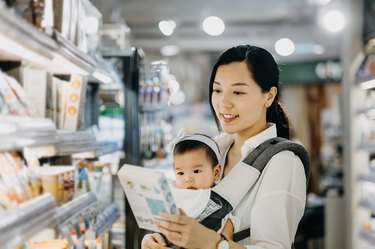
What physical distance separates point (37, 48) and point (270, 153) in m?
1.02

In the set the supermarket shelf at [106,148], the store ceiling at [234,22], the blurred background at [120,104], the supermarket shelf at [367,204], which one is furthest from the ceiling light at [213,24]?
the supermarket shelf at [106,148]

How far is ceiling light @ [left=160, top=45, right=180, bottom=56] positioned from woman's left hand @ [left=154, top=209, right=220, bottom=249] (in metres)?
11.0

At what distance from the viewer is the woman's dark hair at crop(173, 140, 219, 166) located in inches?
88.1

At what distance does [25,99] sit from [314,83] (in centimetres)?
1324

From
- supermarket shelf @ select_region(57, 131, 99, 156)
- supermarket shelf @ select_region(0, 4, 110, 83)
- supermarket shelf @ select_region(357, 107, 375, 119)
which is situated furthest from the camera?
supermarket shelf @ select_region(357, 107, 375, 119)

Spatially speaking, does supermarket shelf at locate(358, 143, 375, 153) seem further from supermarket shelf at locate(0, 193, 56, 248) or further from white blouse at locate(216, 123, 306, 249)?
supermarket shelf at locate(0, 193, 56, 248)

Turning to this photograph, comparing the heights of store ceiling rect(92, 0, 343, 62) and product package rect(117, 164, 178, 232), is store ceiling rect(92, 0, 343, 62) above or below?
above

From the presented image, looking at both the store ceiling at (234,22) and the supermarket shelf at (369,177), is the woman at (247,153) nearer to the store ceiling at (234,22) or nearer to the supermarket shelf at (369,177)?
the supermarket shelf at (369,177)

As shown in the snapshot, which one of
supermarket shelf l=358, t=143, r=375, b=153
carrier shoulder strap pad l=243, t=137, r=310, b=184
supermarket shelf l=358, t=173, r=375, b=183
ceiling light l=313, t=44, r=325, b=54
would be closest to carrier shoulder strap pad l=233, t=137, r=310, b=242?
carrier shoulder strap pad l=243, t=137, r=310, b=184

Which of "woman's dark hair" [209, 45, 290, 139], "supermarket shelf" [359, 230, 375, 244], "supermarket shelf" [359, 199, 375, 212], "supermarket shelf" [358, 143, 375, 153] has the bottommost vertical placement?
"supermarket shelf" [359, 230, 375, 244]

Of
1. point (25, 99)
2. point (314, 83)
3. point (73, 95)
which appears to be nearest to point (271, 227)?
point (25, 99)

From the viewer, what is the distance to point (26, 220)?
5.55ft

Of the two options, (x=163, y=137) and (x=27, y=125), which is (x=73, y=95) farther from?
(x=163, y=137)

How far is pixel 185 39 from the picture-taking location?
40.2 feet
